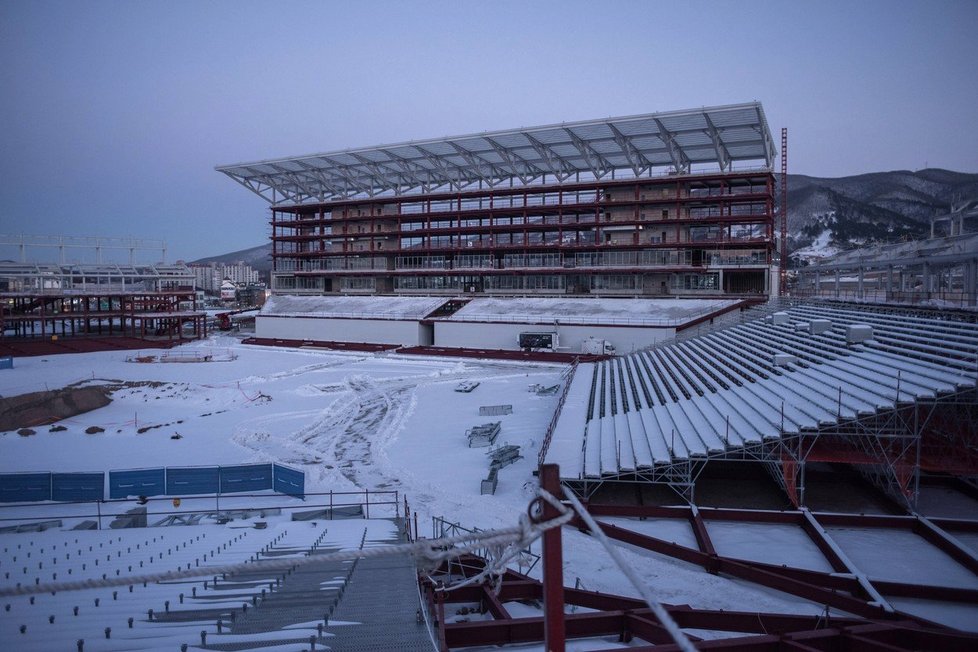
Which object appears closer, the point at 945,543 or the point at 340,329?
the point at 945,543

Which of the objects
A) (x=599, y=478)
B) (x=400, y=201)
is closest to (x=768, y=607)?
(x=599, y=478)

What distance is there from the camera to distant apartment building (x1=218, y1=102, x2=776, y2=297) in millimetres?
45062

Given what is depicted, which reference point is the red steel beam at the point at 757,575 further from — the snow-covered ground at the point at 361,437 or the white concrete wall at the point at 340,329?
the white concrete wall at the point at 340,329

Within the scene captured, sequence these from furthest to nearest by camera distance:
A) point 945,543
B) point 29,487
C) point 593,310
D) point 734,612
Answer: point 593,310
point 29,487
point 945,543
point 734,612

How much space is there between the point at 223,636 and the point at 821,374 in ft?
53.3

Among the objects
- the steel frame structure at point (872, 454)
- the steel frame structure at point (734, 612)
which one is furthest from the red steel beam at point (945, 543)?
the steel frame structure at point (872, 454)

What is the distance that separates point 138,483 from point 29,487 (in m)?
2.37

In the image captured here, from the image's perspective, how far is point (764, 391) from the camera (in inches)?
632

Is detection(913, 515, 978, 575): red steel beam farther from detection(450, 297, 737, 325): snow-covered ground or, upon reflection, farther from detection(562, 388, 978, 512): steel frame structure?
detection(450, 297, 737, 325): snow-covered ground

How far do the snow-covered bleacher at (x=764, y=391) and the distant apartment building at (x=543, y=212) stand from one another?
79.1 feet

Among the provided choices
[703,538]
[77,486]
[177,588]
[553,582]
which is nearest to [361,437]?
[77,486]

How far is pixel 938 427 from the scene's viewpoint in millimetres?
14852

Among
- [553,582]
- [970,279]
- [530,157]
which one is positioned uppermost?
[530,157]

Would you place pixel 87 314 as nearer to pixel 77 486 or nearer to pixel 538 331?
pixel 538 331
